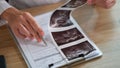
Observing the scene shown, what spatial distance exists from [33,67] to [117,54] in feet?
0.96

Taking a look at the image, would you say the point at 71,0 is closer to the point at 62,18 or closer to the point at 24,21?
the point at 62,18

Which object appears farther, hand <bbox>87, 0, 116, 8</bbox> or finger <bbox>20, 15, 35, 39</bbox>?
hand <bbox>87, 0, 116, 8</bbox>

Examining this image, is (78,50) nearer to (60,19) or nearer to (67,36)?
(67,36)

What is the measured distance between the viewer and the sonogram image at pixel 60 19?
0.95 metres

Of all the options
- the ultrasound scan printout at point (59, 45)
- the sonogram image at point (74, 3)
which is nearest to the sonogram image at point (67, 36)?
the ultrasound scan printout at point (59, 45)

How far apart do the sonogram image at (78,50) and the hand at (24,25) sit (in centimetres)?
12

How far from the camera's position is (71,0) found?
3.47 ft

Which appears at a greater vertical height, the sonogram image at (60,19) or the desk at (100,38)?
the sonogram image at (60,19)

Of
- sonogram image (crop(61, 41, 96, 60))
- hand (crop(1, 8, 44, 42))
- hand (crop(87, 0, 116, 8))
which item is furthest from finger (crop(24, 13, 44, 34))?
hand (crop(87, 0, 116, 8))

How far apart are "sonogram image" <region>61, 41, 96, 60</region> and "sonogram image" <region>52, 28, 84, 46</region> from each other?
3 centimetres

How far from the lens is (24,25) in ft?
2.99

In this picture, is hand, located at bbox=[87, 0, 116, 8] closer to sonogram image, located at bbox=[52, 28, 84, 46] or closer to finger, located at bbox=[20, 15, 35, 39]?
sonogram image, located at bbox=[52, 28, 84, 46]

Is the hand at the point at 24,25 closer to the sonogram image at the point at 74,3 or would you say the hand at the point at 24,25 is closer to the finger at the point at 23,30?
the finger at the point at 23,30

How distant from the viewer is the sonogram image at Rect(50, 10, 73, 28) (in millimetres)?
954
